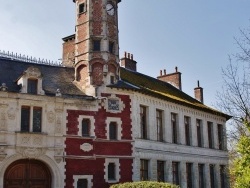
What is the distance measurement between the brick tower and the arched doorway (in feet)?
16.1

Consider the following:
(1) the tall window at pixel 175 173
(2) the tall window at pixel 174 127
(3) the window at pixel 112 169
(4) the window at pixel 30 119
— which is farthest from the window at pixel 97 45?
(1) the tall window at pixel 175 173

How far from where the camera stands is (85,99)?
70.1 ft

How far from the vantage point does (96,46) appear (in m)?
23.2

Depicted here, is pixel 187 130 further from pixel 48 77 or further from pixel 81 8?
pixel 81 8

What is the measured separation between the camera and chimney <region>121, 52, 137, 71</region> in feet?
98.6

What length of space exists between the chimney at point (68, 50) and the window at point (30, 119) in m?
7.92

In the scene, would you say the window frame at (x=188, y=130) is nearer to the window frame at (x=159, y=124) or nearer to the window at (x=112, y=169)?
the window frame at (x=159, y=124)

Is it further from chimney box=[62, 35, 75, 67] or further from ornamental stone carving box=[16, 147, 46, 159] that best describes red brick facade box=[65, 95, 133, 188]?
chimney box=[62, 35, 75, 67]

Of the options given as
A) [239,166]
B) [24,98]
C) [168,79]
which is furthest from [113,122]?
[168,79]

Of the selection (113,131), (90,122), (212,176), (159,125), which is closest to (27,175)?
(90,122)

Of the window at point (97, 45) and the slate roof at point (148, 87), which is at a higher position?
the window at point (97, 45)

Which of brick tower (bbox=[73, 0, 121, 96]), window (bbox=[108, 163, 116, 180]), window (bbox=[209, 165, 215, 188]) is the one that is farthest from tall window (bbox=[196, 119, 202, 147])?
window (bbox=[108, 163, 116, 180])

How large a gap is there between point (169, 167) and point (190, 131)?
4.10 metres

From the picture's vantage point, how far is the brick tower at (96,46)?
22.6 m
